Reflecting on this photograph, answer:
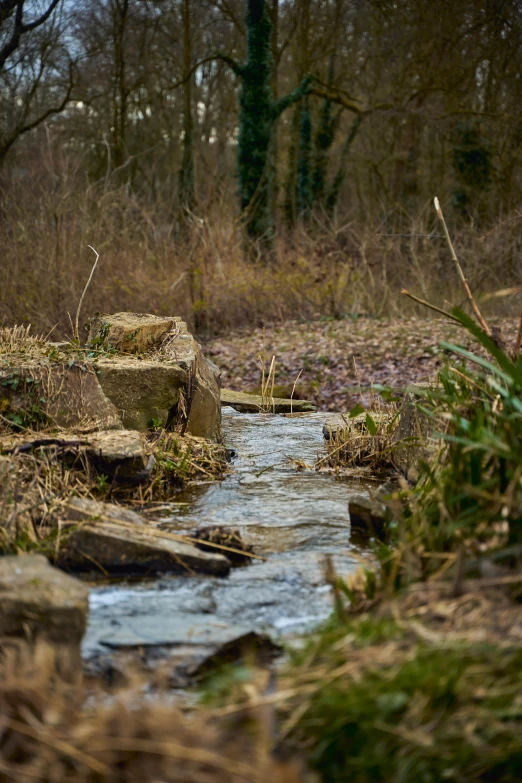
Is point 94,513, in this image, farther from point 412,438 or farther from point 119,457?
point 412,438

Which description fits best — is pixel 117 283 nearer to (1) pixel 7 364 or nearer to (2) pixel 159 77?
(1) pixel 7 364

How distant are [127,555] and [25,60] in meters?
17.3

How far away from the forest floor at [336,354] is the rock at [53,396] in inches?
200

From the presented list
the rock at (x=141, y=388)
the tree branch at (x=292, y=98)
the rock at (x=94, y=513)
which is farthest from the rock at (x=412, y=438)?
the tree branch at (x=292, y=98)

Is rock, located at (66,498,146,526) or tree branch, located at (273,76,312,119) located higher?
tree branch, located at (273,76,312,119)

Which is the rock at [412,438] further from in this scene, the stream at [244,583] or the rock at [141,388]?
the rock at [141,388]

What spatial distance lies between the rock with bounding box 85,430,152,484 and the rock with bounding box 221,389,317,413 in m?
4.25

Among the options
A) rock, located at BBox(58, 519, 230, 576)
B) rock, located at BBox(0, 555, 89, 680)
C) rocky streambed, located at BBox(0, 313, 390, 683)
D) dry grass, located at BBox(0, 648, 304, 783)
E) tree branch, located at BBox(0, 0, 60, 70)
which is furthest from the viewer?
tree branch, located at BBox(0, 0, 60, 70)

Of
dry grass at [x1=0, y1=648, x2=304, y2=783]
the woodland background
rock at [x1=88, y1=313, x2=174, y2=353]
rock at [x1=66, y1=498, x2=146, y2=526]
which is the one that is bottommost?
rock at [x1=66, y1=498, x2=146, y2=526]

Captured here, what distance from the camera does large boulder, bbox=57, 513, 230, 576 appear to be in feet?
13.4

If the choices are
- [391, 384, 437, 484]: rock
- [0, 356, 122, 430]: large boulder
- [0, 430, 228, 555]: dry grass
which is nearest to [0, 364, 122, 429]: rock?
[0, 356, 122, 430]: large boulder

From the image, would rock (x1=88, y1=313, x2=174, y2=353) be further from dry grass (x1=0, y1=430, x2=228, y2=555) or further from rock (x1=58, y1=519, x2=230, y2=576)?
rock (x1=58, y1=519, x2=230, y2=576)

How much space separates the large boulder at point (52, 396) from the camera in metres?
6.00

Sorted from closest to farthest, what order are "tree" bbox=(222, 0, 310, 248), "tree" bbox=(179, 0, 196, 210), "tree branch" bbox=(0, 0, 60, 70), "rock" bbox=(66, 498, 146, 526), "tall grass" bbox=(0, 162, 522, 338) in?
1. "rock" bbox=(66, 498, 146, 526)
2. "tall grass" bbox=(0, 162, 522, 338)
3. "tree branch" bbox=(0, 0, 60, 70)
4. "tree" bbox=(222, 0, 310, 248)
5. "tree" bbox=(179, 0, 196, 210)
